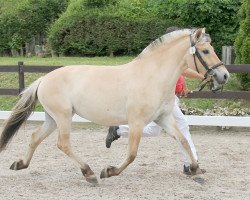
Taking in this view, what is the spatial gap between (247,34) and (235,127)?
2049 mm

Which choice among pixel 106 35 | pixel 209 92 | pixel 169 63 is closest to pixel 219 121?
pixel 209 92

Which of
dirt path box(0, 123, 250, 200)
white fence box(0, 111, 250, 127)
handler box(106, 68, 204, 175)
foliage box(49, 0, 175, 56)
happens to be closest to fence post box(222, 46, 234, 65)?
foliage box(49, 0, 175, 56)

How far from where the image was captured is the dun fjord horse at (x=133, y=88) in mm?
5680

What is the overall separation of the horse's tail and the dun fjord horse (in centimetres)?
13

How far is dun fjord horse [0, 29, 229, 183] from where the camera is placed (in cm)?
568

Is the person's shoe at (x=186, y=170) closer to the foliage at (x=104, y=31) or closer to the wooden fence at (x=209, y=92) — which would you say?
the wooden fence at (x=209, y=92)

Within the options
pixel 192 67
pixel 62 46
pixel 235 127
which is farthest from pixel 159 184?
pixel 62 46

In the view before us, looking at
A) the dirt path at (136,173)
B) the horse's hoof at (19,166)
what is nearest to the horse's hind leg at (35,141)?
the horse's hoof at (19,166)

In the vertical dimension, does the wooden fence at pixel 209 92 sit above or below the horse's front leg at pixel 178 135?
below

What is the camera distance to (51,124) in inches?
249

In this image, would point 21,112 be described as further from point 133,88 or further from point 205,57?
point 205,57

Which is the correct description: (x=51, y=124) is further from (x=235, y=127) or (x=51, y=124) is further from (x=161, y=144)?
(x=235, y=127)

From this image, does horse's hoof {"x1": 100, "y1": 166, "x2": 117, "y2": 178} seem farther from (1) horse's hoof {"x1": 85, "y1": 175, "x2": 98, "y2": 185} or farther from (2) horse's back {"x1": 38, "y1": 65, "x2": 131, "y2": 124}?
(2) horse's back {"x1": 38, "y1": 65, "x2": 131, "y2": 124}

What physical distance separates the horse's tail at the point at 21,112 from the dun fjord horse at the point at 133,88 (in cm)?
13
